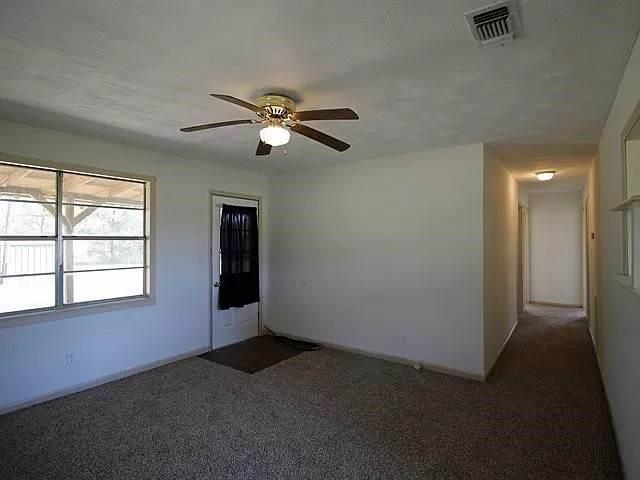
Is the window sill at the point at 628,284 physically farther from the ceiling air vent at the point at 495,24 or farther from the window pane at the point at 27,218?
the window pane at the point at 27,218

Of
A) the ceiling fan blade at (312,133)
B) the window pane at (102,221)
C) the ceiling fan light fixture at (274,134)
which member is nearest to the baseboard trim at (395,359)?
the window pane at (102,221)

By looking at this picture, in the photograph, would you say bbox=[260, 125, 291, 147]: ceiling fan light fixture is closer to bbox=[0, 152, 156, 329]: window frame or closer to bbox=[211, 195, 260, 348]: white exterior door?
bbox=[0, 152, 156, 329]: window frame

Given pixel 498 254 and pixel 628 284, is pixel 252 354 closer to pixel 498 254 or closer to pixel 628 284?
pixel 498 254

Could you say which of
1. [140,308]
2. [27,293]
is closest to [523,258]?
[140,308]

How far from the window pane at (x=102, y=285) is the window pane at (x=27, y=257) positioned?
221mm

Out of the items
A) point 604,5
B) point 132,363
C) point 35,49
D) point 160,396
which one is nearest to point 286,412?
point 160,396

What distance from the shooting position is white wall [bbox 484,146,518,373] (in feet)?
12.7

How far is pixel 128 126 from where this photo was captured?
320 centimetres

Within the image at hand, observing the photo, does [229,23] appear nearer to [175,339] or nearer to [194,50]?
[194,50]

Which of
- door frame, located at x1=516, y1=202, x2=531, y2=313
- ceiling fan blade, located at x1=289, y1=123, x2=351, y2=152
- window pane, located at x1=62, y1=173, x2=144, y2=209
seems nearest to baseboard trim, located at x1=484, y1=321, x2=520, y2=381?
door frame, located at x1=516, y1=202, x2=531, y2=313

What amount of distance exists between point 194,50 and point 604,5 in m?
1.92

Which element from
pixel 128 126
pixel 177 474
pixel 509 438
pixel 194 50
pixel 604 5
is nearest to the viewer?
pixel 604 5

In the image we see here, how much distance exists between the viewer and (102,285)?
379cm

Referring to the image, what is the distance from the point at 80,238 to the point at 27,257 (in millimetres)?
463
